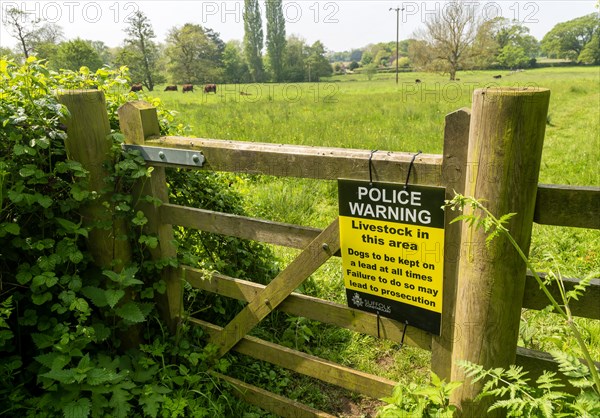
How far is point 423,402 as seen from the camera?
5.93 ft

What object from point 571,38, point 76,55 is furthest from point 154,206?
point 571,38

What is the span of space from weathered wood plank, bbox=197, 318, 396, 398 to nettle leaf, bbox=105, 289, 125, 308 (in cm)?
68

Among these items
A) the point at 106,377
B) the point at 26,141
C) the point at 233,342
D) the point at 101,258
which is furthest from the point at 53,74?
the point at 233,342

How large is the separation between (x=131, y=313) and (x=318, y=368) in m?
1.17

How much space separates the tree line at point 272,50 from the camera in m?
26.6

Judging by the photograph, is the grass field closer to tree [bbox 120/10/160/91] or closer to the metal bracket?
the metal bracket

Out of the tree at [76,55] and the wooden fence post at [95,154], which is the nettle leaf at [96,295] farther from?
the tree at [76,55]

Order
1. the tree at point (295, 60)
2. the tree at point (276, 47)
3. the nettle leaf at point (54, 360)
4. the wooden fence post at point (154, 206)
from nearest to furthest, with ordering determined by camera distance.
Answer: the nettle leaf at point (54, 360) < the wooden fence post at point (154, 206) < the tree at point (276, 47) < the tree at point (295, 60)

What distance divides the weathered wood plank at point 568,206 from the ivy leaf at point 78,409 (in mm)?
2308

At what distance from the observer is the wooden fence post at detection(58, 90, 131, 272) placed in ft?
8.12

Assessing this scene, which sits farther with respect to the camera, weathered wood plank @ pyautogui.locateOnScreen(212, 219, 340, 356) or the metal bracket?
the metal bracket

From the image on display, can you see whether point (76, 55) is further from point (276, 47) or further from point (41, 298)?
point (41, 298)

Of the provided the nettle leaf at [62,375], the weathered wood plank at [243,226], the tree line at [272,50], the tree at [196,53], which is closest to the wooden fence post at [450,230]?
the weathered wood plank at [243,226]

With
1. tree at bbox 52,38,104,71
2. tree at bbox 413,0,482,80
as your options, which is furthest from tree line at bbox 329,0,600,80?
tree at bbox 52,38,104,71
